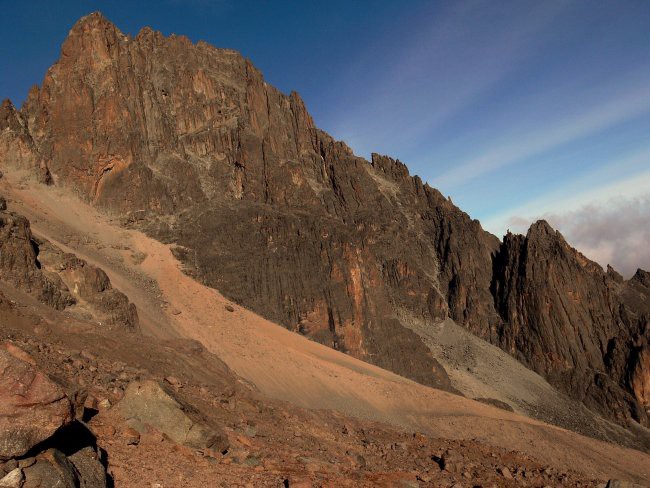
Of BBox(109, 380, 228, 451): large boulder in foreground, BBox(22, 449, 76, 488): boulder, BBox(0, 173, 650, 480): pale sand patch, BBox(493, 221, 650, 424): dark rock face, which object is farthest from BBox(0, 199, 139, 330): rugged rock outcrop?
BBox(493, 221, 650, 424): dark rock face

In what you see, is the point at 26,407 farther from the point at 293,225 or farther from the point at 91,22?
the point at 91,22

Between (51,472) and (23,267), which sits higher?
(23,267)

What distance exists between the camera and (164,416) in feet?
32.4

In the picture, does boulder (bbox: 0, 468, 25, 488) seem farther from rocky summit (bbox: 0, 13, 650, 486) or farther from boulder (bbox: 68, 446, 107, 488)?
boulder (bbox: 68, 446, 107, 488)

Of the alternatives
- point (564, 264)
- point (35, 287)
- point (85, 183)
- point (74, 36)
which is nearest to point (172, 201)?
point (85, 183)

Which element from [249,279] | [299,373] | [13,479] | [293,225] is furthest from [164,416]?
[293,225]

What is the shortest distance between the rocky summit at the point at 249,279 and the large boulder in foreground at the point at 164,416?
0.04m

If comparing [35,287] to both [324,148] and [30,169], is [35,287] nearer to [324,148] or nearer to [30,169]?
[30,169]

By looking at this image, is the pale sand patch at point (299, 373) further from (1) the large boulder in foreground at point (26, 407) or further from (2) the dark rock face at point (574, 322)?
(2) the dark rock face at point (574, 322)

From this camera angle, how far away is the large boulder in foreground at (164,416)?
968 cm

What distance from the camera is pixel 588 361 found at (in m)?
74.1

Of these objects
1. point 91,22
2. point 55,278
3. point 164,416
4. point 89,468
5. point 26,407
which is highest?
point 91,22

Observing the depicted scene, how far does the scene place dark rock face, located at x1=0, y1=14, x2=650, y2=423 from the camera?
49.0 m

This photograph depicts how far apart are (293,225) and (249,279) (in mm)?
10812
